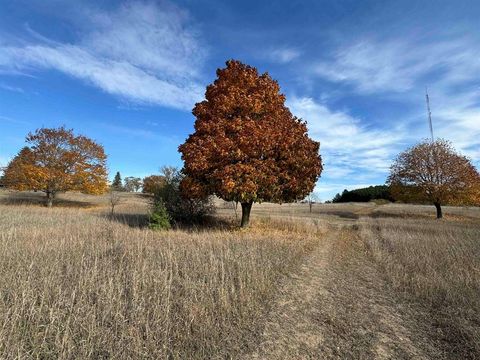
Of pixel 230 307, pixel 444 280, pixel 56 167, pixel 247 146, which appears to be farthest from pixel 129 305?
pixel 56 167

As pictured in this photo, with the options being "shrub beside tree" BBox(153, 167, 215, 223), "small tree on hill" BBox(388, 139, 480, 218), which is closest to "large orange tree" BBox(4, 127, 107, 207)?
"shrub beside tree" BBox(153, 167, 215, 223)

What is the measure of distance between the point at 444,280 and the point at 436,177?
34.0 meters

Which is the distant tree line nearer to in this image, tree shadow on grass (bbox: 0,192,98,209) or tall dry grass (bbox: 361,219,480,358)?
tree shadow on grass (bbox: 0,192,98,209)

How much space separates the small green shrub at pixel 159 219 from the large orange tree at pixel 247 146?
1925mm

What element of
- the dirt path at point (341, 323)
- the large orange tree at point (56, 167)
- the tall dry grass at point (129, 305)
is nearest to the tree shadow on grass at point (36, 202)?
the large orange tree at point (56, 167)

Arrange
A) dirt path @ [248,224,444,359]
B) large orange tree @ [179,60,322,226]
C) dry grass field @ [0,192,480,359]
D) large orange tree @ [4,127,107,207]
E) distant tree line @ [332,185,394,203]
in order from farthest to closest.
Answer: distant tree line @ [332,185,394,203], large orange tree @ [4,127,107,207], large orange tree @ [179,60,322,226], dirt path @ [248,224,444,359], dry grass field @ [0,192,480,359]

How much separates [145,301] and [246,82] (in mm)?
14617

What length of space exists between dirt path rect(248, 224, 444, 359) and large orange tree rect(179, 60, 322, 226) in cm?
761

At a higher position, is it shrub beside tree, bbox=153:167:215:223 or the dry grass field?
shrub beside tree, bbox=153:167:215:223

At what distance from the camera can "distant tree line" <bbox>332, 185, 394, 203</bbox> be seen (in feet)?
310

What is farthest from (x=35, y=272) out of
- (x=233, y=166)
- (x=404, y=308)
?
(x=233, y=166)

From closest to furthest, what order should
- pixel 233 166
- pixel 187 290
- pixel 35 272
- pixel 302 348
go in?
pixel 302 348
pixel 187 290
pixel 35 272
pixel 233 166

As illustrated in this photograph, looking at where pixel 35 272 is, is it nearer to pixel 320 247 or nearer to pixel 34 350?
pixel 34 350

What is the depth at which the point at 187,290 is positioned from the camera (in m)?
6.60
